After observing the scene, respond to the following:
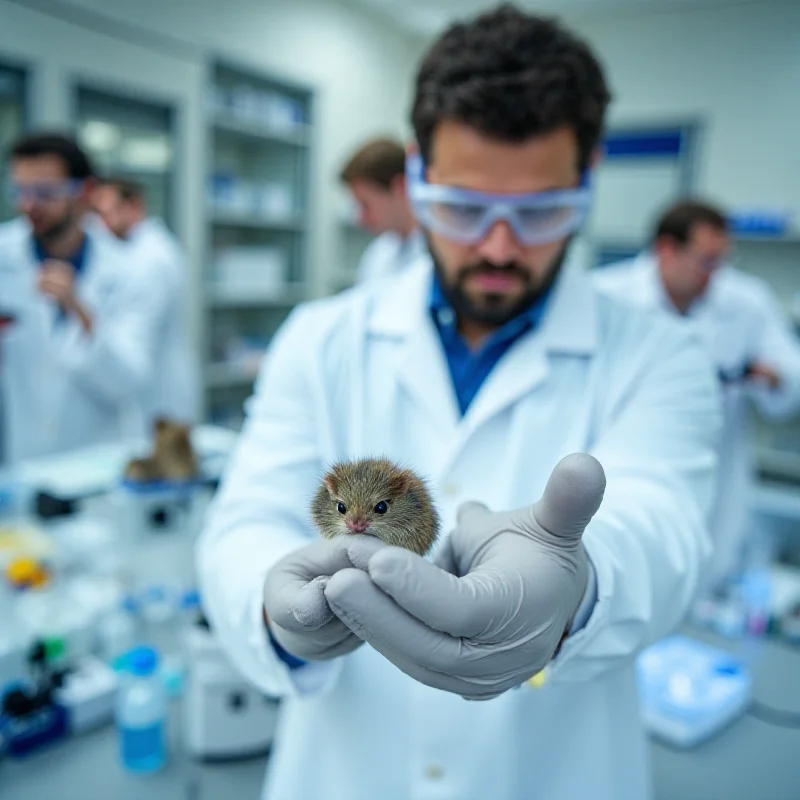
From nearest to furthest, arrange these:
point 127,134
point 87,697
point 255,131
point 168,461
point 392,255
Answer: point 87,697
point 168,461
point 127,134
point 392,255
point 255,131

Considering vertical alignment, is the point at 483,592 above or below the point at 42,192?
below

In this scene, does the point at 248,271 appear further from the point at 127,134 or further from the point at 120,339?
the point at 127,134

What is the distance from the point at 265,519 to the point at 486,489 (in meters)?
0.38

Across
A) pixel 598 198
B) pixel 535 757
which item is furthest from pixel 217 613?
pixel 598 198

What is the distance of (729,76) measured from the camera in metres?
1.12

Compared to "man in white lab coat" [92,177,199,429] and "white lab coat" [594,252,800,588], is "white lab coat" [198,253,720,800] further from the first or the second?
"man in white lab coat" [92,177,199,429]

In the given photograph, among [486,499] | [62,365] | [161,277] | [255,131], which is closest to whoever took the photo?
[486,499]

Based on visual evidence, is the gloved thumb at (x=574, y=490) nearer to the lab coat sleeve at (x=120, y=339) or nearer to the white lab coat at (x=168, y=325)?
the lab coat sleeve at (x=120, y=339)

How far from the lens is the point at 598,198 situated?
3898 mm

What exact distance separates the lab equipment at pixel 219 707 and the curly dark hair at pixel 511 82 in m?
0.96

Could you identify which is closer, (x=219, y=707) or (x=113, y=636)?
(x=219, y=707)

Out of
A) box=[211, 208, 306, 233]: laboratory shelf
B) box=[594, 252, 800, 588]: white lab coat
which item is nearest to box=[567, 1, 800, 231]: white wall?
box=[594, 252, 800, 588]: white lab coat

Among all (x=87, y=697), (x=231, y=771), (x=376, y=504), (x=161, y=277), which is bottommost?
(x=231, y=771)

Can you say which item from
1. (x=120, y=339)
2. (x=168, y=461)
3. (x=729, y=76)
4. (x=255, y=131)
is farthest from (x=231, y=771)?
(x=255, y=131)
